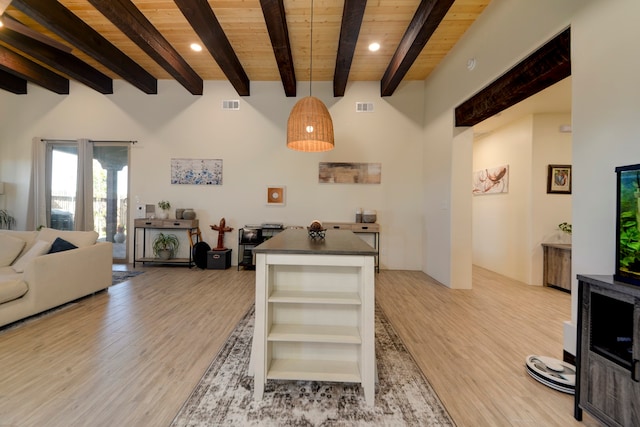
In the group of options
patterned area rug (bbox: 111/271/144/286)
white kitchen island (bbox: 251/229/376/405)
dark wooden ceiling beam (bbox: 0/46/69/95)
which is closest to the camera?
white kitchen island (bbox: 251/229/376/405)

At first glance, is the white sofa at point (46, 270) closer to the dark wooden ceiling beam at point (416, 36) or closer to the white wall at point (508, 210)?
the dark wooden ceiling beam at point (416, 36)

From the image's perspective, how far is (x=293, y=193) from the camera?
16.7 ft

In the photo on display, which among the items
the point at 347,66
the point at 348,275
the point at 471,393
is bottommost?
the point at 471,393

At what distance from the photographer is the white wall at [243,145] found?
5035 mm

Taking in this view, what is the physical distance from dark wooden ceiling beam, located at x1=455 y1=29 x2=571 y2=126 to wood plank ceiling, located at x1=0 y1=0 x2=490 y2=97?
97 cm

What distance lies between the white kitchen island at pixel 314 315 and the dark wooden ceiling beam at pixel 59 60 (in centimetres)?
442

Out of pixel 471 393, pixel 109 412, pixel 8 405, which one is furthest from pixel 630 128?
pixel 8 405

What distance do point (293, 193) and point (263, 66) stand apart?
91.2 inches

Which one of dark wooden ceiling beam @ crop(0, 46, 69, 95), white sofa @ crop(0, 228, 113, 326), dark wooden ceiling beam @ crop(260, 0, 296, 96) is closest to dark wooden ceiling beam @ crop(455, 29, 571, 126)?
dark wooden ceiling beam @ crop(260, 0, 296, 96)

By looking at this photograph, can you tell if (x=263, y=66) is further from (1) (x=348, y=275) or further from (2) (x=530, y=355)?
(2) (x=530, y=355)

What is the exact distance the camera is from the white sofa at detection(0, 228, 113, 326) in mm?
2496

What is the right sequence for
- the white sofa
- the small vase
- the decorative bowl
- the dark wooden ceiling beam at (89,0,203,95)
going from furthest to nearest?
the small vase, the dark wooden ceiling beam at (89,0,203,95), the white sofa, the decorative bowl

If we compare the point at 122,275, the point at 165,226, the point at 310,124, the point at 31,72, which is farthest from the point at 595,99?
the point at 31,72

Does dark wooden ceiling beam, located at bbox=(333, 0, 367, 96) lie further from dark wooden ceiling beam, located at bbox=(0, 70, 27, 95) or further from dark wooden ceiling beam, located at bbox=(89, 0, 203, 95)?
dark wooden ceiling beam, located at bbox=(0, 70, 27, 95)
